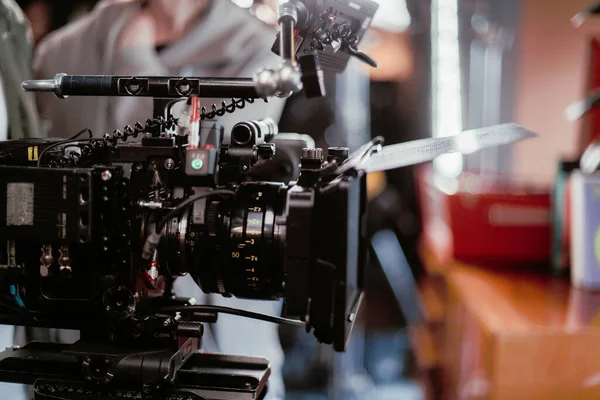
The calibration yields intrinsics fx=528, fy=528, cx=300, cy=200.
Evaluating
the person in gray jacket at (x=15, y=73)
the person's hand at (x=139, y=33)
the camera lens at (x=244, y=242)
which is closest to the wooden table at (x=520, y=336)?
the camera lens at (x=244, y=242)

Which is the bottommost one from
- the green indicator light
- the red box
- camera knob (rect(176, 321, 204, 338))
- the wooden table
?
the wooden table

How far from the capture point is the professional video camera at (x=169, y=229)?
0.83 meters

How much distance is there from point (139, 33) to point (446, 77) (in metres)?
1.51

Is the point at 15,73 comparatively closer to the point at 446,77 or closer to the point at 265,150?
the point at 265,150

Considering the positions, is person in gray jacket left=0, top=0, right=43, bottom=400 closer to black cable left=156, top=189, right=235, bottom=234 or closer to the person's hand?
the person's hand

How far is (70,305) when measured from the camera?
3.04 feet

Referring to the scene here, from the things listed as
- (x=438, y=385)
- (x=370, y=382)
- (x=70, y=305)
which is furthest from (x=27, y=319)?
(x=370, y=382)

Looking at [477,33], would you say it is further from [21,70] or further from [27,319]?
[27,319]

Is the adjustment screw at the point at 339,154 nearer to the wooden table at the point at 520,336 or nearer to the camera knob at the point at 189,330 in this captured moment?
the camera knob at the point at 189,330

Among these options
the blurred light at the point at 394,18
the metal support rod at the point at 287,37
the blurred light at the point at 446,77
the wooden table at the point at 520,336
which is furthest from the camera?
the blurred light at the point at 446,77

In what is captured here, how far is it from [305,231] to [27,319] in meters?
0.54

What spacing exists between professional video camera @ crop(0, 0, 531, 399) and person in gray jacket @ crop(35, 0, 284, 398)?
0.50m

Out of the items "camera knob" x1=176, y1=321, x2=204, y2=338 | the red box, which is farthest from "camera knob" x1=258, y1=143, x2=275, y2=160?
the red box

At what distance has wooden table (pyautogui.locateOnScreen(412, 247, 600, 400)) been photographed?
126 cm
